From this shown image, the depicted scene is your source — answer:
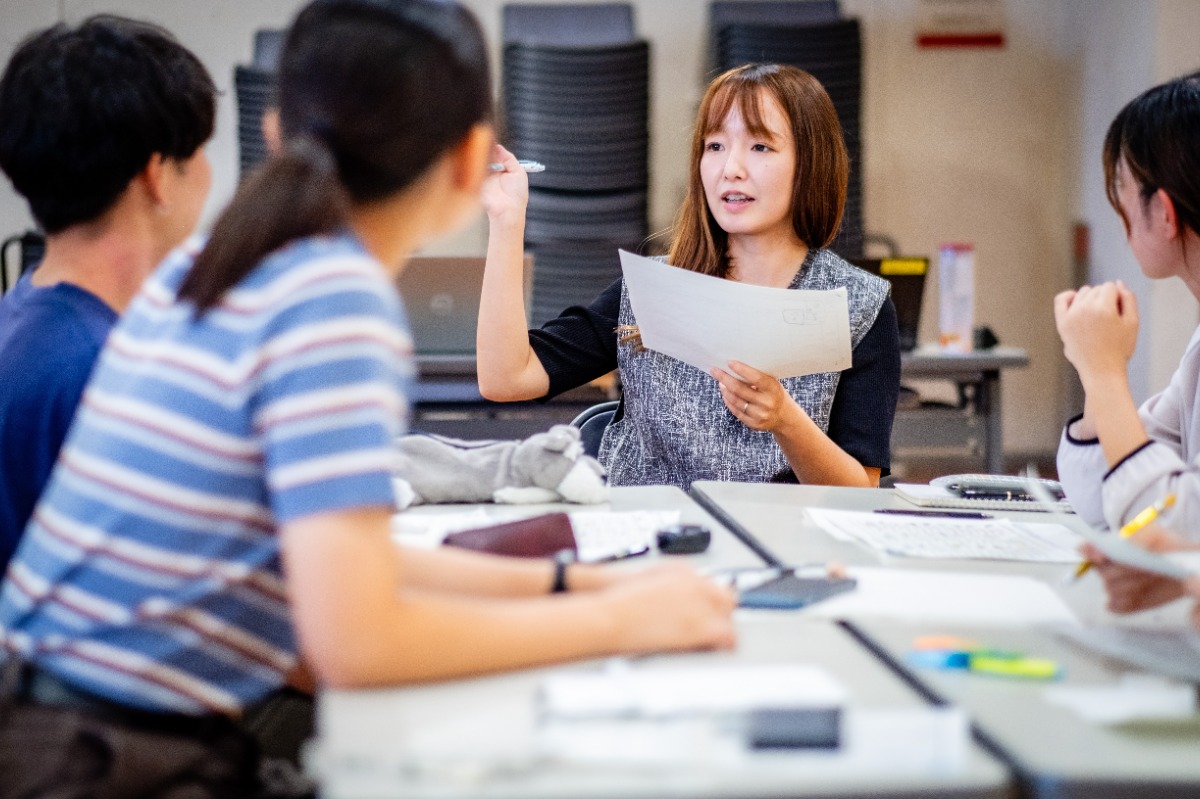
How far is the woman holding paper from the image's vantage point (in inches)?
79.7

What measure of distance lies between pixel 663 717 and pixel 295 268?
39 cm

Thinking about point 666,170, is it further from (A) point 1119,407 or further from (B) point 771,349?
(A) point 1119,407

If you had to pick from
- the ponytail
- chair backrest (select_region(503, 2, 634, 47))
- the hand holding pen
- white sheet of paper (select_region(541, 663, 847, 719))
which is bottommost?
white sheet of paper (select_region(541, 663, 847, 719))

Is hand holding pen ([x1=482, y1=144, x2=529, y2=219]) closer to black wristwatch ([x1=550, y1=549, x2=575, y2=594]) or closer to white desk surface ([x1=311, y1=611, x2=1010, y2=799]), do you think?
black wristwatch ([x1=550, y1=549, x2=575, y2=594])

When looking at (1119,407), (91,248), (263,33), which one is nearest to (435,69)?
(91,248)

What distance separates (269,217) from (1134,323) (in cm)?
105

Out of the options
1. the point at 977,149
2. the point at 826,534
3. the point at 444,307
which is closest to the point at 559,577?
the point at 826,534

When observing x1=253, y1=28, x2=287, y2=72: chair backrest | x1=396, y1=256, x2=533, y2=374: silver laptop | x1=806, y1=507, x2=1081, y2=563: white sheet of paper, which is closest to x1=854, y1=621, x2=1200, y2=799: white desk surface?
x1=806, y1=507, x2=1081, y2=563: white sheet of paper

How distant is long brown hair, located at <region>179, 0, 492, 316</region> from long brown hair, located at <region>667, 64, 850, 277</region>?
1.20 metres

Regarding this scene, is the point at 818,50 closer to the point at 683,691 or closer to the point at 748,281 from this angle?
the point at 748,281

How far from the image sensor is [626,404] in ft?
7.22

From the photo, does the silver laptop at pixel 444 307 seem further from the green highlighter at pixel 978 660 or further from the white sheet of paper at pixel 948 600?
the green highlighter at pixel 978 660

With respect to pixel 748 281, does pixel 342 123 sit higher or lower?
higher

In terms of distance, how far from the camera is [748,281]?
7.00 ft
